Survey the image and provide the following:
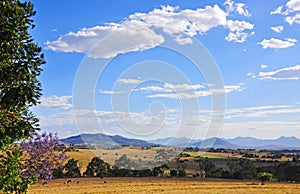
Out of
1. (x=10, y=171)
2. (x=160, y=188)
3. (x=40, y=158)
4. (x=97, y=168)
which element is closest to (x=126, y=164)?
(x=97, y=168)

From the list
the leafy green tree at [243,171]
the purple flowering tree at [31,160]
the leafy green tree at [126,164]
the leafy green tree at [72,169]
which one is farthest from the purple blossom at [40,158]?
the leafy green tree at [243,171]

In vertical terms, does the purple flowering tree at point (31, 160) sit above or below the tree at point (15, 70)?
below

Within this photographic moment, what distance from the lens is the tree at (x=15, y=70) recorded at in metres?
16.0

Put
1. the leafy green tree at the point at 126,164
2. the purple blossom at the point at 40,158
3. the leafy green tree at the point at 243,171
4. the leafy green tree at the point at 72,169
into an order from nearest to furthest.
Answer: the purple blossom at the point at 40,158
the leafy green tree at the point at 126,164
the leafy green tree at the point at 72,169
the leafy green tree at the point at 243,171

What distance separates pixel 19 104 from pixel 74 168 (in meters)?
76.9

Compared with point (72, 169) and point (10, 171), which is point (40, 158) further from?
point (72, 169)

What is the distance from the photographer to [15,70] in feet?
53.8

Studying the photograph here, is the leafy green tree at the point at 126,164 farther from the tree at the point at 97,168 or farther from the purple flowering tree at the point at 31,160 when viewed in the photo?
the purple flowering tree at the point at 31,160

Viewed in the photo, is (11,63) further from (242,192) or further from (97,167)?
(97,167)

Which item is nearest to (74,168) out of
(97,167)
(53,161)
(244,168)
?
(97,167)

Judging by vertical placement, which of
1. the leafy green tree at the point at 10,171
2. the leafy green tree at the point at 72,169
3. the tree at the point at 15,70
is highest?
the tree at the point at 15,70

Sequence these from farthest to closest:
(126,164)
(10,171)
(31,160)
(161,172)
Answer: (161,172) → (126,164) → (31,160) → (10,171)

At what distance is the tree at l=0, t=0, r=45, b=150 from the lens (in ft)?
52.5

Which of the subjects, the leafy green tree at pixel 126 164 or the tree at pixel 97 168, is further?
the tree at pixel 97 168
